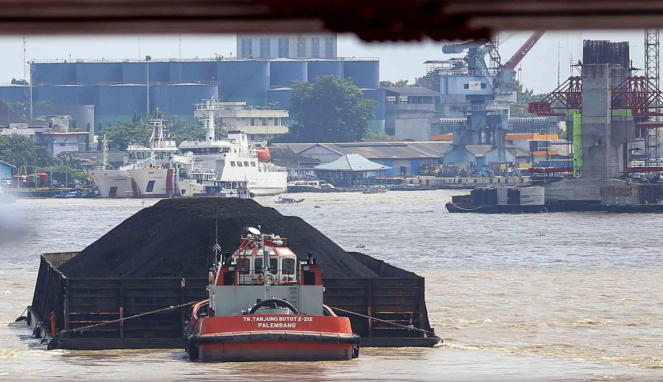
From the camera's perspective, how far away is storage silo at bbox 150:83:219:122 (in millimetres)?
173000

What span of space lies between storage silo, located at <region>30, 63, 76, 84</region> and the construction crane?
177ft

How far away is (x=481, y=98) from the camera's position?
162250 mm

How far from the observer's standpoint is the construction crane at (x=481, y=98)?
161500mm

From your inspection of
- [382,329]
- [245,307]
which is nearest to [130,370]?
[245,307]

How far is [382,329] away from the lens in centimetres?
2338

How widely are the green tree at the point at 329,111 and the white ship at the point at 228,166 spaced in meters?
45.3

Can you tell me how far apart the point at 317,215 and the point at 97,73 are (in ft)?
283

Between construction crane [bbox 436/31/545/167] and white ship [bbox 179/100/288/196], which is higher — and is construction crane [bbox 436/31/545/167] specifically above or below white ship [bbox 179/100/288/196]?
above

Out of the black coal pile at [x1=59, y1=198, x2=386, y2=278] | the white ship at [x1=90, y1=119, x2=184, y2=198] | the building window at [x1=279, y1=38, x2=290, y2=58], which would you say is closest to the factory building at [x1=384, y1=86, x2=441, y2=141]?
the building window at [x1=279, y1=38, x2=290, y2=58]

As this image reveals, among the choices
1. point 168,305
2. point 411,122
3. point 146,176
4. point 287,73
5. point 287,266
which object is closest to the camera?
point 287,266

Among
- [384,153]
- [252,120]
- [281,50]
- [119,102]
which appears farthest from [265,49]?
[384,153]

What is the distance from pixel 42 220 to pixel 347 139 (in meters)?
99.4

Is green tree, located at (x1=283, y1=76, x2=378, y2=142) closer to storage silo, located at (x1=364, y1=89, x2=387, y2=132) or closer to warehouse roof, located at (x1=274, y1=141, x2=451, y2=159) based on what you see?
storage silo, located at (x1=364, y1=89, x2=387, y2=132)

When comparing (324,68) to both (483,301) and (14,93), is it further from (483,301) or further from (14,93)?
(483,301)
